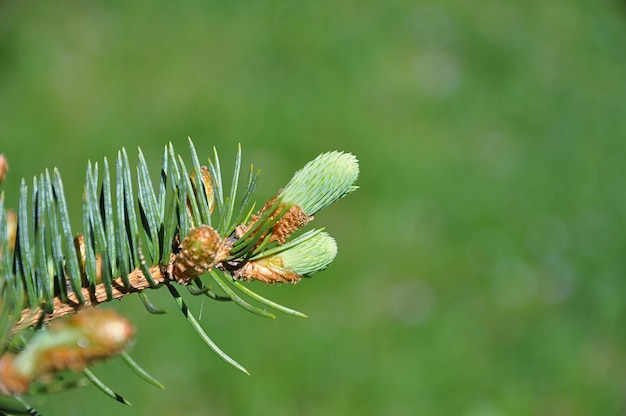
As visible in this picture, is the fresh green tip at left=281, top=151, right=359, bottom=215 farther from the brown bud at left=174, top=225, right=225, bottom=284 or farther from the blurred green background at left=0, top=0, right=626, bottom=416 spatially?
→ the blurred green background at left=0, top=0, right=626, bottom=416

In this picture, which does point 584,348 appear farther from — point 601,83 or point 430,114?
point 601,83

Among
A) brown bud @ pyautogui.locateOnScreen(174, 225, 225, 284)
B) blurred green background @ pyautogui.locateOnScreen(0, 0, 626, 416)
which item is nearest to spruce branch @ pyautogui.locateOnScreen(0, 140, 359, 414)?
brown bud @ pyautogui.locateOnScreen(174, 225, 225, 284)

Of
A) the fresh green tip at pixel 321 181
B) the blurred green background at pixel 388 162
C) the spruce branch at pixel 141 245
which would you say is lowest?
the blurred green background at pixel 388 162

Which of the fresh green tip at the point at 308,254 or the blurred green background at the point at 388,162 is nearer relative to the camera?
the fresh green tip at the point at 308,254

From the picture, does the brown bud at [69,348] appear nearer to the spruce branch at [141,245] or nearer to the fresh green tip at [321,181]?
the spruce branch at [141,245]

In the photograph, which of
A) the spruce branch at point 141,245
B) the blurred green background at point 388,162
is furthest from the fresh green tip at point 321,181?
the blurred green background at point 388,162

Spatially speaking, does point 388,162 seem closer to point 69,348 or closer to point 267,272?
point 267,272

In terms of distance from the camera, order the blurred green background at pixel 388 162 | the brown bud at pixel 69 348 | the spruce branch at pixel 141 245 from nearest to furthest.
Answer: the brown bud at pixel 69 348 < the spruce branch at pixel 141 245 < the blurred green background at pixel 388 162

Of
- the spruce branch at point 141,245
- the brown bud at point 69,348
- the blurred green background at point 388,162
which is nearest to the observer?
the brown bud at point 69,348
